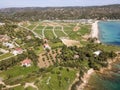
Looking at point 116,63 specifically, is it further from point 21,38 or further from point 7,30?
point 7,30

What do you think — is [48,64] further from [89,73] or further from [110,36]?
[110,36]

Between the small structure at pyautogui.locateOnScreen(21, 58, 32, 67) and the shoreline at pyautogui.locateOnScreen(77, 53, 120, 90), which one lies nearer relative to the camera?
the shoreline at pyautogui.locateOnScreen(77, 53, 120, 90)

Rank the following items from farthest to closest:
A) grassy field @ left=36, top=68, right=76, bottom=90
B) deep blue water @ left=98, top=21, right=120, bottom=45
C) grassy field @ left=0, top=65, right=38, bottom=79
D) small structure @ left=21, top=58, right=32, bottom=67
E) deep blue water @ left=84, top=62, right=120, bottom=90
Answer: deep blue water @ left=98, top=21, right=120, bottom=45, small structure @ left=21, top=58, right=32, bottom=67, grassy field @ left=0, top=65, right=38, bottom=79, deep blue water @ left=84, top=62, right=120, bottom=90, grassy field @ left=36, top=68, right=76, bottom=90

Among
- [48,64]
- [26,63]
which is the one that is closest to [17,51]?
[26,63]

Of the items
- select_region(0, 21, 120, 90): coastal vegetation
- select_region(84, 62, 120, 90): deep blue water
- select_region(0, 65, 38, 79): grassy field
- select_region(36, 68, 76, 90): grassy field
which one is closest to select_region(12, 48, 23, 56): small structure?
select_region(0, 21, 120, 90): coastal vegetation

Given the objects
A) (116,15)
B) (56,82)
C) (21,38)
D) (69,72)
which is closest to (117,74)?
(69,72)

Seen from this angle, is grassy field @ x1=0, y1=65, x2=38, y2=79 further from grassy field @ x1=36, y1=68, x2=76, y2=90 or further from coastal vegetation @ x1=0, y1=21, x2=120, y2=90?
grassy field @ x1=36, y1=68, x2=76, y2=90

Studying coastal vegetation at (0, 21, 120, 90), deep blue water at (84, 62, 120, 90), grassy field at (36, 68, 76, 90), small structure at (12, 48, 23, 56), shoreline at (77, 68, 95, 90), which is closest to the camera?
grassy field at (36, 68, 76, 90)

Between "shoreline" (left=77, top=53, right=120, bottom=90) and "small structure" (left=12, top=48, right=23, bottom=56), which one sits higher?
"small structure" (left=12, top=48, right=23, bottom=56)

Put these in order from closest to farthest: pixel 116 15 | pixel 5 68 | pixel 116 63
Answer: pixel 5 68, pixel 116 63, pixel 116 15
